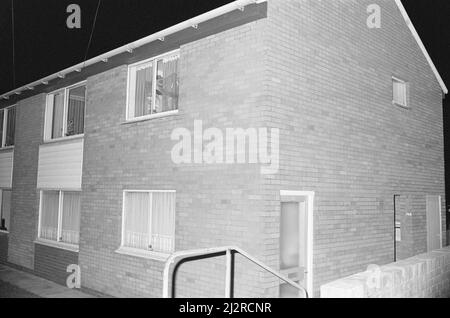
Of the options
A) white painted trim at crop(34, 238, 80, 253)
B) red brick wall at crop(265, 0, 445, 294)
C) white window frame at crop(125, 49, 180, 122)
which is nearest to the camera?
red brick wall at crop(265, 0, 445, 294)

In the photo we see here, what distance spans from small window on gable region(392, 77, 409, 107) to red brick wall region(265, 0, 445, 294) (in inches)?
7.6

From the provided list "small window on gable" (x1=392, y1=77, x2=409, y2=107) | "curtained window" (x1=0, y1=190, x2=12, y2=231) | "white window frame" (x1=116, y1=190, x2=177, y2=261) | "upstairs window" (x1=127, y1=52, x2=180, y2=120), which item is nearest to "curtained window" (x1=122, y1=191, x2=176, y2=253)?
"white window frame" (x1=116, y1=190, x2=177, y2=261)

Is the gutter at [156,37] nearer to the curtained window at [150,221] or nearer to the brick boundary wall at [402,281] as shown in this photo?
the curtained window at [150,221]

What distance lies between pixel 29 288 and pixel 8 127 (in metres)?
6.30

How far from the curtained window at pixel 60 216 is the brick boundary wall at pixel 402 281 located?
690cm

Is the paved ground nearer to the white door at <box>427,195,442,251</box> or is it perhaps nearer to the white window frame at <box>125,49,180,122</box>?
the white window frame at <box>125,49,180,122</box>

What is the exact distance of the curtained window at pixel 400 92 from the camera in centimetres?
933

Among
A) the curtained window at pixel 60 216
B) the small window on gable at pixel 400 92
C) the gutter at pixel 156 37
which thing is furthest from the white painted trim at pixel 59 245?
the small window on gable at pixel 400 92

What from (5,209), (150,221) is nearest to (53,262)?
(150,221)

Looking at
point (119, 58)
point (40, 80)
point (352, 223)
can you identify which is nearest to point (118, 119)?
point (119, 58)

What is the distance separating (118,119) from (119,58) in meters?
1.33

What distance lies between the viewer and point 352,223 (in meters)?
7.41

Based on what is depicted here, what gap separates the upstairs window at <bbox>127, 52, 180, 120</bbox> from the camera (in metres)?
7.72
